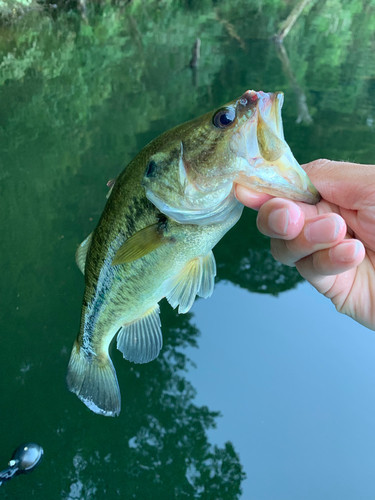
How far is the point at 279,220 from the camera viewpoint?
1291mm

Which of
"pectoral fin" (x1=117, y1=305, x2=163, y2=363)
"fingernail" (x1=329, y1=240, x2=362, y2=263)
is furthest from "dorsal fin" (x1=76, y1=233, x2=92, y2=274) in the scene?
"fingernail" (x1=329, y1=240, x2=362, y2=263)

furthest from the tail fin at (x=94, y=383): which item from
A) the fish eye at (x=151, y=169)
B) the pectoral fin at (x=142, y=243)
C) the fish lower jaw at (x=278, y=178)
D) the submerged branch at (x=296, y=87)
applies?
the submerged branch at (x=296, y=87)

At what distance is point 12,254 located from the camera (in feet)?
16.3

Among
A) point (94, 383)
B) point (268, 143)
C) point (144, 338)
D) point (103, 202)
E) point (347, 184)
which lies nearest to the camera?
point (268, 143)

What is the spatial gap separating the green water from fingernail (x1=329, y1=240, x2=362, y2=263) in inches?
114

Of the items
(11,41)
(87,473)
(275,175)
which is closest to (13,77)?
(11,41)

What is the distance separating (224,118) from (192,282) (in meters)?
0.76

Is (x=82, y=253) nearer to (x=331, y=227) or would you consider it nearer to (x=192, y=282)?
(x=192, y=282)

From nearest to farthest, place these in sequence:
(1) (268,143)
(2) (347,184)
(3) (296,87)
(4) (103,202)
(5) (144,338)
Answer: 1. (1) (268,143)
2. (2) (347,184)
3. (5) (144,338)
4. (4) (103,202)
5. (3) (296,87)

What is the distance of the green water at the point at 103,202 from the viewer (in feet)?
11.1

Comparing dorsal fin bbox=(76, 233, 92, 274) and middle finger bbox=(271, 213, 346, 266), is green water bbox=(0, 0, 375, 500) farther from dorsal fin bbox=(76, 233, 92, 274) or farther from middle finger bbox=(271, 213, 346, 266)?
middle finger bbox=(271, 213, 346, 266)

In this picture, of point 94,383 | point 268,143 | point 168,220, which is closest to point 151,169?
point 168,220

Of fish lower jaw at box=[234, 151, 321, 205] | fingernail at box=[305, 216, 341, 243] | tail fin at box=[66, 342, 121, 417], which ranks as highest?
fish lower jaw at box=[234, 151, 321, 205]

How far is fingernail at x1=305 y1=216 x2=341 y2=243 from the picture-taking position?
125cm
